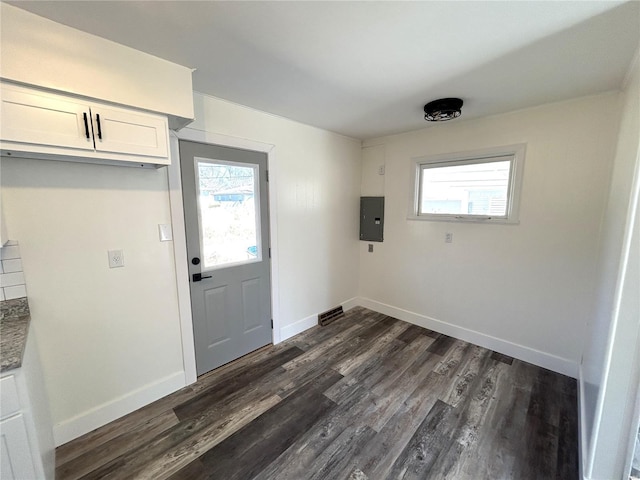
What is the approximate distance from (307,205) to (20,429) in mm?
2532

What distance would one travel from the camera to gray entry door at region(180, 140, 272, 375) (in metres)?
2.15

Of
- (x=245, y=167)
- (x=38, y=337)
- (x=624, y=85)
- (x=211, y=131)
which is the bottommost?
(x=38, y=337)

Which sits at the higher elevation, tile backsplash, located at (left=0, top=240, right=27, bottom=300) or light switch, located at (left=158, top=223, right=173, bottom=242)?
light switch, located at (left=158, top=223, right=173, bottom=242)

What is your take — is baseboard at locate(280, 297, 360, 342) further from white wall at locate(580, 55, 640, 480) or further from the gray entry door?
white wall at locate(580, 55, 640, 480)

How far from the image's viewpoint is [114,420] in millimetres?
1826

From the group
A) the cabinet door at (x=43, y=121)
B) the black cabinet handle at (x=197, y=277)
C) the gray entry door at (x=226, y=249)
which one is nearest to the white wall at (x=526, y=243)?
the gray entry door at (x=226, y=249)

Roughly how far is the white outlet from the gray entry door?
46 centimetres

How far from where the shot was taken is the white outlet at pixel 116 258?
5.73ft

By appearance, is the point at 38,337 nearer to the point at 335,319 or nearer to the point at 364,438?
the point at 364,438

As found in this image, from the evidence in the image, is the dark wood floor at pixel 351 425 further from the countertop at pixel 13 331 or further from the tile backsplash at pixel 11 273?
the tile backsplash at pixel 11 273

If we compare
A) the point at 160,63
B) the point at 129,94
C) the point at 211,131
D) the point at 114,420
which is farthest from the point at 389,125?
the point at 114,420

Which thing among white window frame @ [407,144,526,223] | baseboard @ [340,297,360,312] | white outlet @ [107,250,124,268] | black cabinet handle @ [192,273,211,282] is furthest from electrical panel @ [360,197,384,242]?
white outlet @ [107,250,124,268]

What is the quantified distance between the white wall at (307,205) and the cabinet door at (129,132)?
1.87ft

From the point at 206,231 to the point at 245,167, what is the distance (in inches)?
27.7
